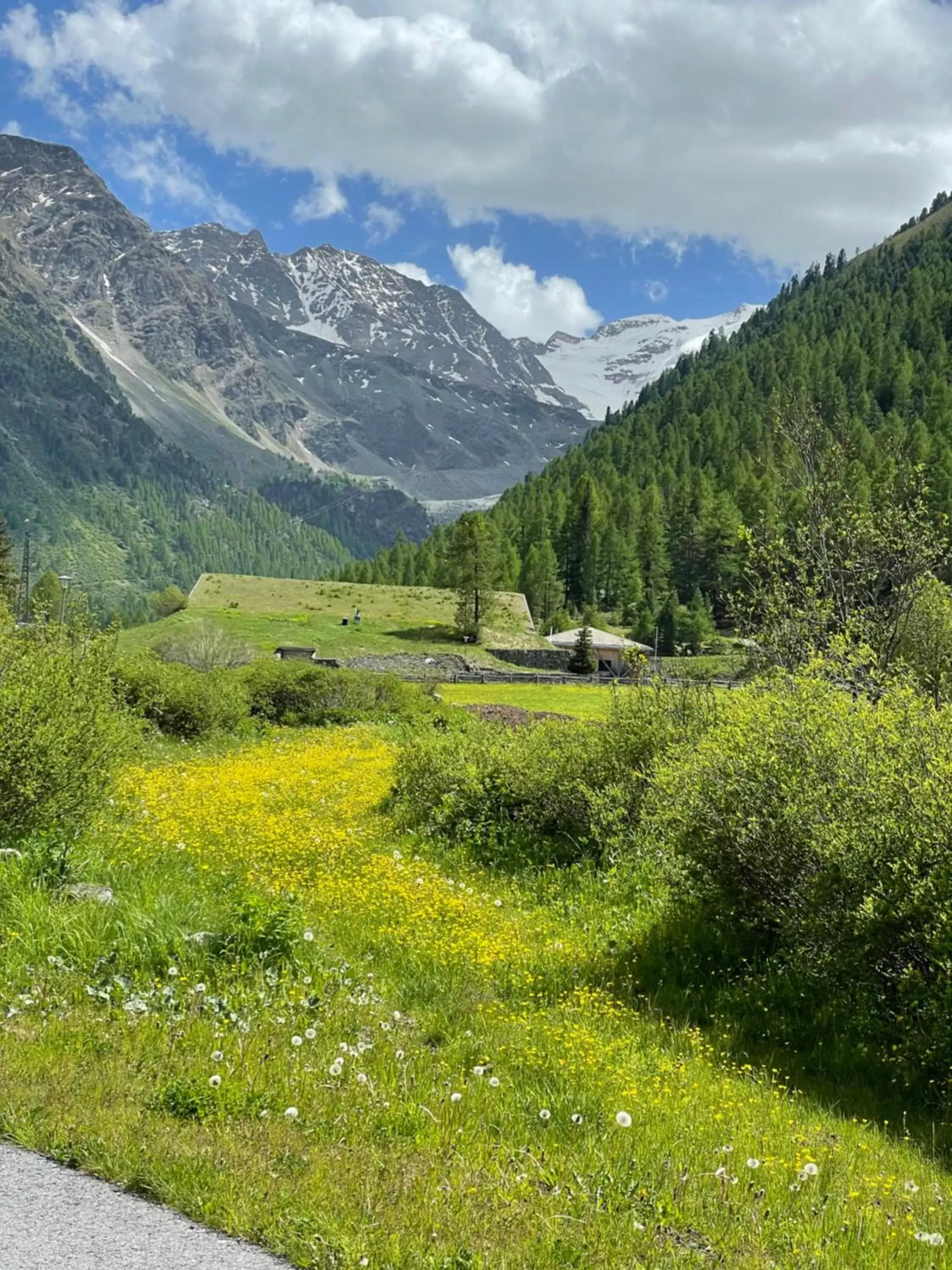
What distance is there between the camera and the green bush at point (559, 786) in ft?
44.2

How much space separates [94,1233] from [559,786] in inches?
416

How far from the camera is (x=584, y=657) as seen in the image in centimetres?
7869

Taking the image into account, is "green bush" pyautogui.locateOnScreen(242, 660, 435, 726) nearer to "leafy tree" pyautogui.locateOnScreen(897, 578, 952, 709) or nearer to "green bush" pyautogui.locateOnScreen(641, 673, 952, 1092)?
"leafy tree" pyautogui.locateOnScreen(897, 578, 952, 709)

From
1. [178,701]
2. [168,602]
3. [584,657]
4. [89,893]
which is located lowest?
[168,602]

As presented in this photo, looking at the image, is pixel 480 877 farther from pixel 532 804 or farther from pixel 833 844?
pixel 833 844

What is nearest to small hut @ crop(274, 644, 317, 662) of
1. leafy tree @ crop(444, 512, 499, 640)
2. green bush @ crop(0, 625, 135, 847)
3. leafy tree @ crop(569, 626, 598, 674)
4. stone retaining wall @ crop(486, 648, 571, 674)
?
stone retaining wall @ crop(486, 648, 571, 674)

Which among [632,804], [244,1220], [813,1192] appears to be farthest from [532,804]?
[244,1220]

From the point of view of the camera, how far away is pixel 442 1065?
21.6 feet

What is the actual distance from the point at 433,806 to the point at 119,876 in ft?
21.6

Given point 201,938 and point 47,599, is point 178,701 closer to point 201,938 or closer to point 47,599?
point 47,599

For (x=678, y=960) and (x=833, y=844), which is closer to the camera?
(x=833, y=844)

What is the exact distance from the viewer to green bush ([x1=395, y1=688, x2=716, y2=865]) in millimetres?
13477

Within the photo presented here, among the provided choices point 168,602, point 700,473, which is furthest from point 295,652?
point 700,473

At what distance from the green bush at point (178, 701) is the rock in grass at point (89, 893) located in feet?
63.1
